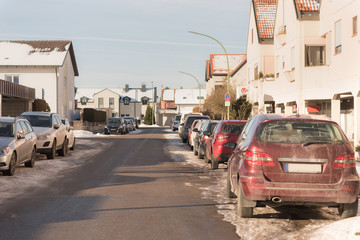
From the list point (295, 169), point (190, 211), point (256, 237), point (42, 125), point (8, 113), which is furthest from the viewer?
point (8, 113)

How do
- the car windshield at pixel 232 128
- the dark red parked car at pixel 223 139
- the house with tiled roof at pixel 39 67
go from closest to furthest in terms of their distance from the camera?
1. the dark red parked car at pixel 223 139
2. the car windshield at pixel 232 128
3. the house with tiled roof at pixel 39 67

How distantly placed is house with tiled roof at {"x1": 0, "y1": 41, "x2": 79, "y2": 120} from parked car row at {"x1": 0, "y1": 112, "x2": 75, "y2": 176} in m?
30.7

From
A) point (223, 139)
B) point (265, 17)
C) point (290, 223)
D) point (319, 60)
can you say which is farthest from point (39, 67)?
point (290, 223)

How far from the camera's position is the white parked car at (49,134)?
1745 cm

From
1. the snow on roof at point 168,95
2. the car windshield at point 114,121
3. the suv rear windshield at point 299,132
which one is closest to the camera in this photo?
the suv rear windshield at point 299,132

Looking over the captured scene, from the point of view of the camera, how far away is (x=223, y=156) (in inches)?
565

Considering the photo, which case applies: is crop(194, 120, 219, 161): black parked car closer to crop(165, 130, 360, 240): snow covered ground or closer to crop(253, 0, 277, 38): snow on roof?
crop(165, 130, 360, 240): snow covered ground

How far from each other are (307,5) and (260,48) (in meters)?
11.9

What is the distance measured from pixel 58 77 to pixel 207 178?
41.5 meters

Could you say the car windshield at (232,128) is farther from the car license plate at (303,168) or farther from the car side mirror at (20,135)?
the car license plate at (303,168)

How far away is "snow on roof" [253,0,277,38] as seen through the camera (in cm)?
3783

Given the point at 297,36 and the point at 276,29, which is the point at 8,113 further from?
the point at 297,36

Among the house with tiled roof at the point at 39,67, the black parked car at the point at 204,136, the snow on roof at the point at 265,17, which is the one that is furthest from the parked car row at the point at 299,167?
the house with tiled roof at the point at 39,67

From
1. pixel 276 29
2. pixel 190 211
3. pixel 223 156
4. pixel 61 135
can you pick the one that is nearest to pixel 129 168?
pixel 223 156
